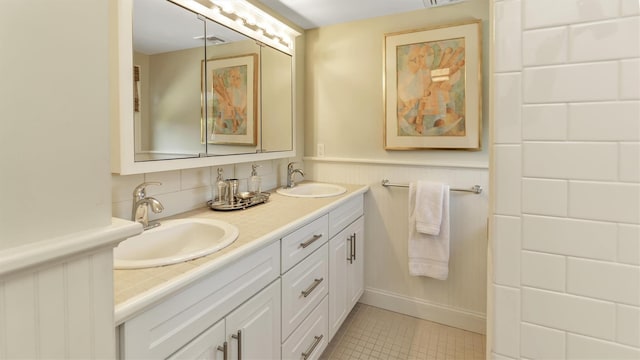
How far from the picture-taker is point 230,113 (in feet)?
5.96

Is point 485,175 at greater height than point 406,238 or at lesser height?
greater

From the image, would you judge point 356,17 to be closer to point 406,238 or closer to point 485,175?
point 485,175

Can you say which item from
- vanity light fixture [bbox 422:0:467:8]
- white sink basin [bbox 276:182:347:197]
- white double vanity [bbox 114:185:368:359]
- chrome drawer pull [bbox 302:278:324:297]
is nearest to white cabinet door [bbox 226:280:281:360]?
white double vanity [bbox 114:185:368:359]

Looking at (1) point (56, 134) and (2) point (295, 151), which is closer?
(1) point (56, 134)

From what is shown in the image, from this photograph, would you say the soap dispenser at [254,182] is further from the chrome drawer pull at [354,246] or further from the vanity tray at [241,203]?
the chrome drawer pull at [354,246]

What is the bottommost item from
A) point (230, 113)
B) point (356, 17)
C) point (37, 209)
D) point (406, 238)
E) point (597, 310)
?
point (406, 238)

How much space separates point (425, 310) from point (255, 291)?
161 cm

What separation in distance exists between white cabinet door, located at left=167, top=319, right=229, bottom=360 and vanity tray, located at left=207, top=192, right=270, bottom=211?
0.71m

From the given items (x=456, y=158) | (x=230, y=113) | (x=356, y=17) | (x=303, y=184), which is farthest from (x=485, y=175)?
(x=230, y=113)

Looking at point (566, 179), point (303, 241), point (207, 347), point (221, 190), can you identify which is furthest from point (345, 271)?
point (566, 179)

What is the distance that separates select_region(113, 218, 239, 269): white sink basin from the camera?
3.83ft

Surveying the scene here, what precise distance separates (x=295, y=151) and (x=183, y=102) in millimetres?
1065

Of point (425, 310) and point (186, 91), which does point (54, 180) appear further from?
point (425, 310)

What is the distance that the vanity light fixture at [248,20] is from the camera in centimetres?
161
